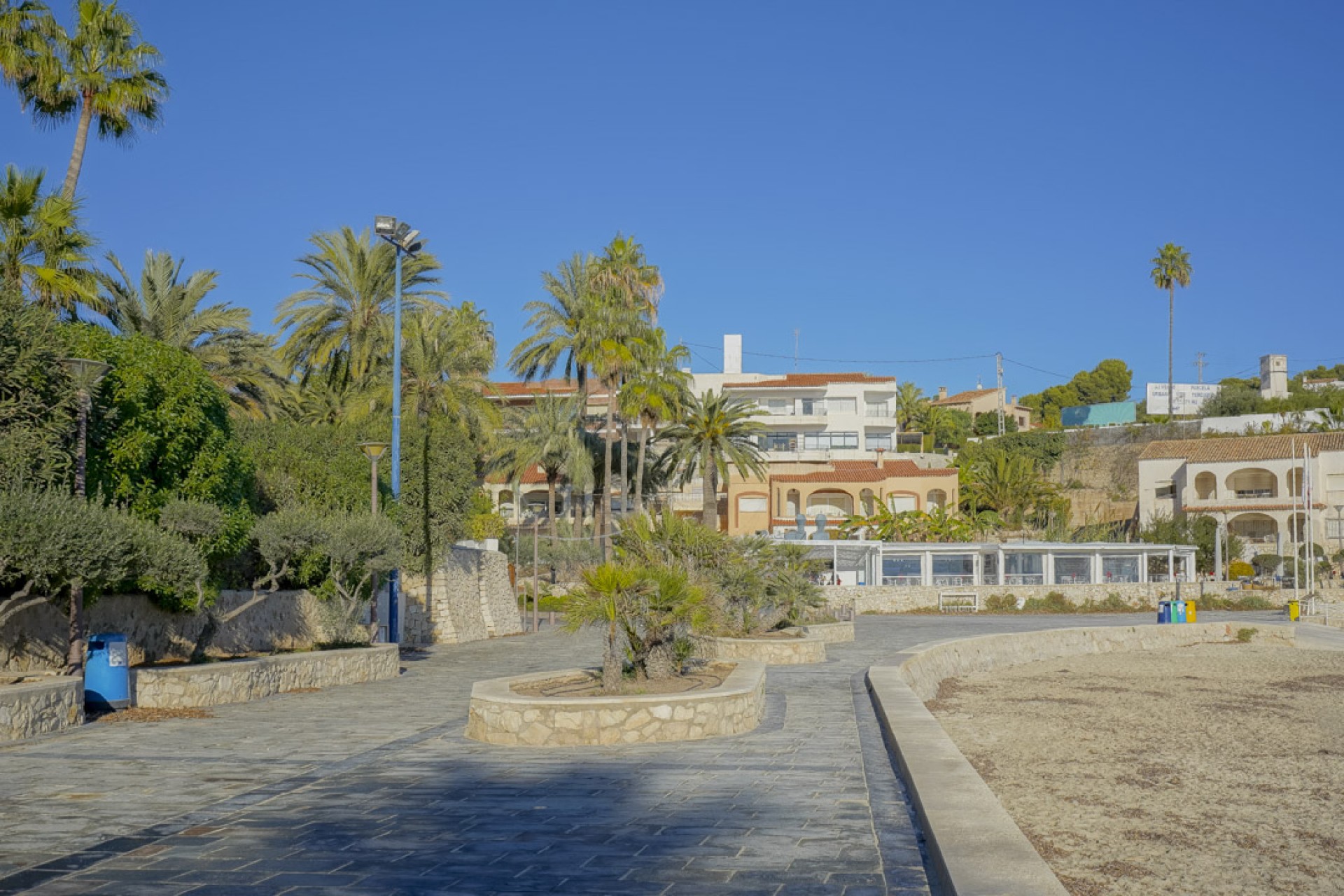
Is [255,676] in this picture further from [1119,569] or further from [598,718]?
[1119,569]

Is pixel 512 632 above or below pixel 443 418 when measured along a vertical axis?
below

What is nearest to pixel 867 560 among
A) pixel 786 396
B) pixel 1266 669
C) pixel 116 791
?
pixel 1266 669

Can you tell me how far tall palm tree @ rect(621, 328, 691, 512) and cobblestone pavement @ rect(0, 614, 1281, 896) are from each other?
33.7 metres

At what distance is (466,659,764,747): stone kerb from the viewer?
36.8 feet

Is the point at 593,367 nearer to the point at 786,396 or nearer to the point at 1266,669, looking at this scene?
the point at 1266,669

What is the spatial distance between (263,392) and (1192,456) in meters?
55.5

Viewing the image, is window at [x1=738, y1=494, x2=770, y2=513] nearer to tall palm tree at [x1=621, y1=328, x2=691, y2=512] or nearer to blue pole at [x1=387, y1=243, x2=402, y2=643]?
tall palm tree at [x1=621, y1=328, x2=691, y2=512]

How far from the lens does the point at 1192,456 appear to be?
68.5 meters

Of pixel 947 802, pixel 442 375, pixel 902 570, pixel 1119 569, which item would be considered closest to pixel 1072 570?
pixel 1119 569

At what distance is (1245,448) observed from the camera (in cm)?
6656

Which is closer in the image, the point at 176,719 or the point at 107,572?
the point at 107,572

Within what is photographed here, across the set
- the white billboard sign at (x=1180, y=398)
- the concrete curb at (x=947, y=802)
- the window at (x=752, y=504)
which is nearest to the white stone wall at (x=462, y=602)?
the concrete curb at (x=947, y=802)

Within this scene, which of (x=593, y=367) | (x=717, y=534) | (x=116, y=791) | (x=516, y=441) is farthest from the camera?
(x=516, y=441)

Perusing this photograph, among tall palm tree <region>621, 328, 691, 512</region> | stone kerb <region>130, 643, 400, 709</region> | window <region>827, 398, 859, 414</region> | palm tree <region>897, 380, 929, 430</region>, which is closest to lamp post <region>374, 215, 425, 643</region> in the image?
stone kerb <region>130, 643, 400, 709</region>
